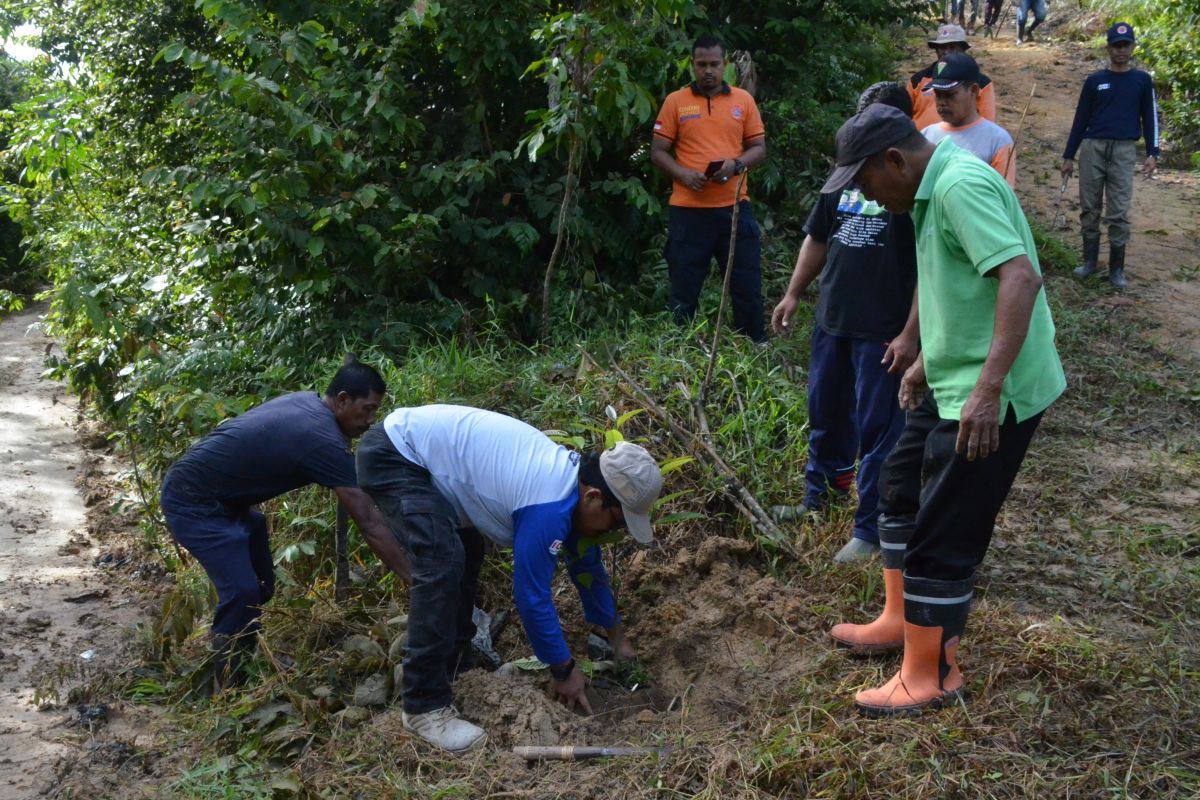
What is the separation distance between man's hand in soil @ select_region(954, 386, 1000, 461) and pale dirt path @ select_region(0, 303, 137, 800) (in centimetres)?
326

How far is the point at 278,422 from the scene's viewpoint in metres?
4.20

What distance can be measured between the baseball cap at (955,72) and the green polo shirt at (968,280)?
2.36 metres

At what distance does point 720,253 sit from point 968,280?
3.45 metres

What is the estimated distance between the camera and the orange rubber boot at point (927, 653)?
3170 millimetres

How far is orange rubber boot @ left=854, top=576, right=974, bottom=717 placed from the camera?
125 inches

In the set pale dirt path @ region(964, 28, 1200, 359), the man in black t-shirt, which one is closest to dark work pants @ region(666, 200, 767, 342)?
the man in black t-shirt

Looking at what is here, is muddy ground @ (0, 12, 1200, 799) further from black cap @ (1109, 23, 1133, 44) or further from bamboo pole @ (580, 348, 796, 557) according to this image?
black cap @ (1109, 23, 1133, 44)

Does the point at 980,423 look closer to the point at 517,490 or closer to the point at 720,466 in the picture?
the point at 517,490

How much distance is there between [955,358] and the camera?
120 inches

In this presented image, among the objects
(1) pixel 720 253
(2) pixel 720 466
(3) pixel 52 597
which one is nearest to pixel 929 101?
(1) pixel 720 253

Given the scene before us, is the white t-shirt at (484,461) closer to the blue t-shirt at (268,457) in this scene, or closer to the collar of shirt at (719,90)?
the blue t-shirt at (268,457)

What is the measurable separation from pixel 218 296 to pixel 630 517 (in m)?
4.90

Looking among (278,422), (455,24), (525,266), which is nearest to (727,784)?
(278,422)

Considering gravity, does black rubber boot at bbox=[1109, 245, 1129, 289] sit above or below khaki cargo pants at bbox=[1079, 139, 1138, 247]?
below
